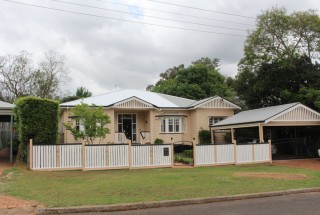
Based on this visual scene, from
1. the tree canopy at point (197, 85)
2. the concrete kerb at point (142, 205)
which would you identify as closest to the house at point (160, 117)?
the tree canopy at point (197, 85)

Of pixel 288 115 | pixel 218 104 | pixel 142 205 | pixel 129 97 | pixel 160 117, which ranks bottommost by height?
pixel 142 205

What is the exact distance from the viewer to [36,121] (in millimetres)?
17844

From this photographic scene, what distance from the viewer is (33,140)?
1766 cm

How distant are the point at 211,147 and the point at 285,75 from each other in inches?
502

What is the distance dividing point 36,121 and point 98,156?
12.0 ft

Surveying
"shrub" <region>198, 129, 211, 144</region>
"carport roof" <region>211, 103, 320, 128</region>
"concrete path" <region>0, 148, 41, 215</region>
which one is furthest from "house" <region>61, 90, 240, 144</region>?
"concrete path" <region>0, 148, 41, 215</region>

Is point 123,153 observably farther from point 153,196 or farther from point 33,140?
point 153,196

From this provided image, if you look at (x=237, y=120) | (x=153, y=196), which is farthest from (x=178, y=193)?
(x=237, y=120)

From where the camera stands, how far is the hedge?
694 inches

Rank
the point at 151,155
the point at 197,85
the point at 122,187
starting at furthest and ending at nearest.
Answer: the point at 197,85
the point at 151,155
the point at 122,187

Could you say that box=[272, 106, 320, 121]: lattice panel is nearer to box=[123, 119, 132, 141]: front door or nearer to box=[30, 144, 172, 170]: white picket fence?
box=[30, 144, 172, 170]: white picket fence

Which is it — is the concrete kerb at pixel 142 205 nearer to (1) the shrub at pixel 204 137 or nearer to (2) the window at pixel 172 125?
(1) the shrub at pixel 204 137

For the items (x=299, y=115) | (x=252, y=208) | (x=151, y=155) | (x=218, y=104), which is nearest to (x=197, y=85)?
(x=218, y=104)

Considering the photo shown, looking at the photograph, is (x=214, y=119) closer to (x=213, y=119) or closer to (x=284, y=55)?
(x=213, y=119)
